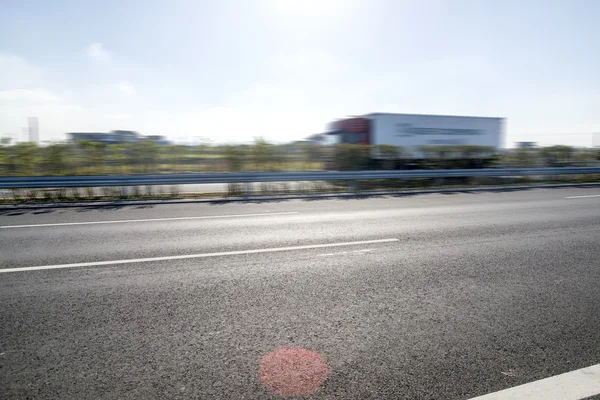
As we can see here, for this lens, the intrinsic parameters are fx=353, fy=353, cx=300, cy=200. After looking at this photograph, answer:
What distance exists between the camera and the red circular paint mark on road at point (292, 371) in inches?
93.0

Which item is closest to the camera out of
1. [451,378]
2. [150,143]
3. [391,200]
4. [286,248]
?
[451,378]

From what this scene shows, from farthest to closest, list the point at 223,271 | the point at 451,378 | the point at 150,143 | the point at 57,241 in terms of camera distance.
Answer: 1. the point at 150,143
2. the point at 57,241
3. the point at 223,271
4. the point at 451,378

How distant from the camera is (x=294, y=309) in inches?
140

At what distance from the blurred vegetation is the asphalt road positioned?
19.2ft

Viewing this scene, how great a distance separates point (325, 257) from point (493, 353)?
275cm

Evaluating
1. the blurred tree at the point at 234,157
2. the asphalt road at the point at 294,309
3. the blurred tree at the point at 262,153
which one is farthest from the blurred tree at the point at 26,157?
the blurred tree at the point at 262,153

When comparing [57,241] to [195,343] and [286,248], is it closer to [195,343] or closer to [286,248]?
[286,248]

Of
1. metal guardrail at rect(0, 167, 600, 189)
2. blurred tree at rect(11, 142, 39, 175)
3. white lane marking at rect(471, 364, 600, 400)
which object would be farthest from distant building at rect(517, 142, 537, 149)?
blurred tree at rect(11, 142, 39, 175)

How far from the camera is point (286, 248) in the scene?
18.8 ft

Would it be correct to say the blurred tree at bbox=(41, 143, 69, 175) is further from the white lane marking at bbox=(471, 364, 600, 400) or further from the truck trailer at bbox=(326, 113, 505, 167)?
the white lane marking at bbox=(471, 364, 600, 400)

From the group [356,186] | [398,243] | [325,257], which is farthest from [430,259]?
[356,186]

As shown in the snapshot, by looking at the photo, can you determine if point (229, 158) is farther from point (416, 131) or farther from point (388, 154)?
point (416, 131)

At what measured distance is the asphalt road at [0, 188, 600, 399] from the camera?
2.50 meters

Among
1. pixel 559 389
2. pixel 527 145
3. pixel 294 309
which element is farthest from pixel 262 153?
pixel 527 145
